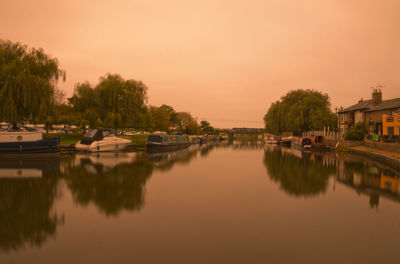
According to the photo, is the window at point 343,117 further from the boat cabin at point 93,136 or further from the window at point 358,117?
the boat cabin at point 93,136

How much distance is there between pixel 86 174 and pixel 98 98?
27.6 m

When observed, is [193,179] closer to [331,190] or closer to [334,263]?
[331,190]

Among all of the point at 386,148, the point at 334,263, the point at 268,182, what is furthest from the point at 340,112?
the point at 334,263

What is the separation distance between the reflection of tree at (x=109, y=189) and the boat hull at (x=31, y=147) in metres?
11.0

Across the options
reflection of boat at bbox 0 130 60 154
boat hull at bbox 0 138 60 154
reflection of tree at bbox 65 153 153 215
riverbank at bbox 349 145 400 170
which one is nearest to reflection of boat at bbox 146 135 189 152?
boat hull at bbox 0 138 60 154

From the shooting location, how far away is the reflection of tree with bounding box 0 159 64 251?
6441mm

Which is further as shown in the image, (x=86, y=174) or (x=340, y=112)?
(x=340, y=112)

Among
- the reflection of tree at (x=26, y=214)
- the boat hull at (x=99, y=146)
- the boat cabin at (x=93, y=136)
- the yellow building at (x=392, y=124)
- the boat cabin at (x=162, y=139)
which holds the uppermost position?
the yellow building at (x=392, y=124)

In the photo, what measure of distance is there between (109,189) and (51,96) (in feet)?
82.1

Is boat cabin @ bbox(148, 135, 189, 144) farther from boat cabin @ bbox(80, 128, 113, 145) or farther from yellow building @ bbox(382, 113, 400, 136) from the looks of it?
yellow building @ bbox(382, 113, 400, 136)

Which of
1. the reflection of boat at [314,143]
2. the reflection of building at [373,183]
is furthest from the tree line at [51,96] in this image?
the reflection of building at [373,183]

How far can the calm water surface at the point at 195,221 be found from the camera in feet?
18.8

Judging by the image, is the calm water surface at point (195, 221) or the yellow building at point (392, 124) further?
the yellow building at point (392, 124)

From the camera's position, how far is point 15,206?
29.3 ft
